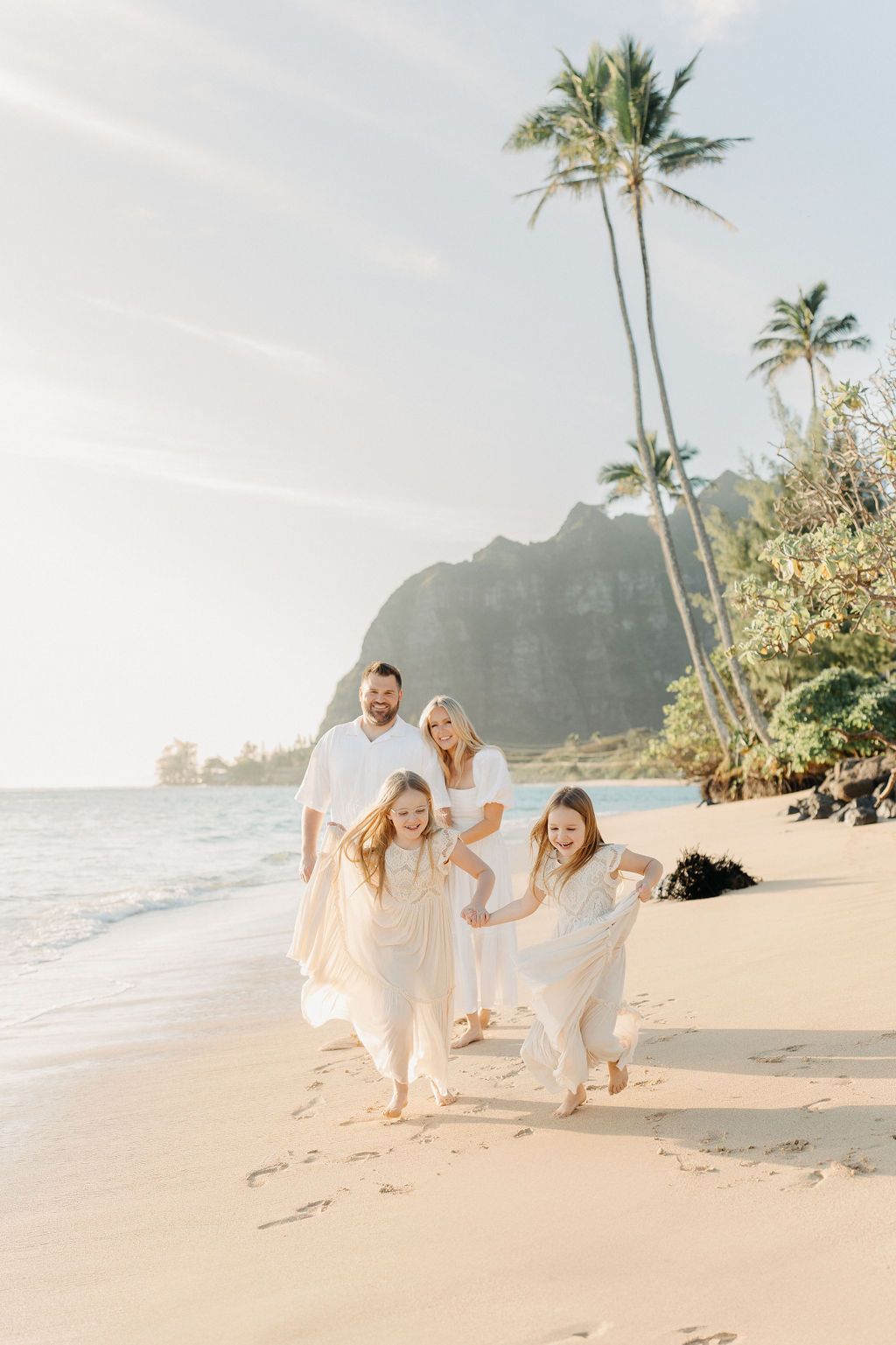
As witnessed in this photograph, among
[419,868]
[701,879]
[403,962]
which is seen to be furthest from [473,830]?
[701,879]

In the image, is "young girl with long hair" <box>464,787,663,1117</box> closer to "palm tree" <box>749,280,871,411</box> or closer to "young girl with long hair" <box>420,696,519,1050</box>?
"young girl with long hair" <box>420,696,519,1050</box>

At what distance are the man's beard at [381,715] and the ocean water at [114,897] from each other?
333 centimetres

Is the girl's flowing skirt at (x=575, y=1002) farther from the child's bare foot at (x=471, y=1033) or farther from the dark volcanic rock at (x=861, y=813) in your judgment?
the dark volcanic rock at (x=861, y=813)

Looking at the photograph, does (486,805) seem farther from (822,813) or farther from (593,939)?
(822,813)

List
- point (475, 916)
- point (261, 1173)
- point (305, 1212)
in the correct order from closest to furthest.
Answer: point (305, 1212) → point (261, 1173) → point (475, 916)

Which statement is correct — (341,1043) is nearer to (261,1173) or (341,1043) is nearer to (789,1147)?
(261,1173)

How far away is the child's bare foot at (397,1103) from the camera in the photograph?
3.77m

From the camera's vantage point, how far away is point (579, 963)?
11.7 feet

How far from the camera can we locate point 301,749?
135m

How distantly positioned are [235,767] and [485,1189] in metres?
135

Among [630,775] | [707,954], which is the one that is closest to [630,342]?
[707,954]

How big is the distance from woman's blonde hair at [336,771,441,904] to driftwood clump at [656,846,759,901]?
543 centimetres

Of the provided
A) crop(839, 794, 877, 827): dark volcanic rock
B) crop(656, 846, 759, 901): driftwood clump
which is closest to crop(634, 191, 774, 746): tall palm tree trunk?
crop(839, 794, 877, 827): dark volcanic rock

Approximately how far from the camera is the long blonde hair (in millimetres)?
4938
